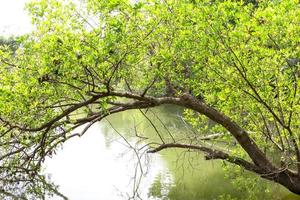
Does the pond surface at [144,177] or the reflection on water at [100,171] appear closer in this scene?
the pond surface at [144,177]

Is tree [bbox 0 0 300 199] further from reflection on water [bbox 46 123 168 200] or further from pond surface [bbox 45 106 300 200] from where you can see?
reflection on water [bbox 46 123 168 200]

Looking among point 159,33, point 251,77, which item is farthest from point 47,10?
point 251,77

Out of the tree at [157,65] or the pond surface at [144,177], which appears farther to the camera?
the pond surface at [144,177]

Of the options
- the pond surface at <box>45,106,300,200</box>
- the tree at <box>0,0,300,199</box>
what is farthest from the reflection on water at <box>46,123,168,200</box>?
A: the tree at <box>0,0,300,199</box>

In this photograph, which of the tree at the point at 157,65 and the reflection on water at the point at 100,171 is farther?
the reflection on water at the point at 100,171

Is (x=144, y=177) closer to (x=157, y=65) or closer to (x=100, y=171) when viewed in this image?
(x=100, y=171)

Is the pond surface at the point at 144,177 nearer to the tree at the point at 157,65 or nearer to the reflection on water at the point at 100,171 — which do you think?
the reflection on water at the point at 100,171

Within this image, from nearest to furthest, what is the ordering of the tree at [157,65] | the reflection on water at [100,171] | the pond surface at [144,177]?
1. the tree at [157,65]
2. the pond surface at [144,177]
3. the reflection on water at [100,171]

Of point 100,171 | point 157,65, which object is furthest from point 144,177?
Result: point 157,65

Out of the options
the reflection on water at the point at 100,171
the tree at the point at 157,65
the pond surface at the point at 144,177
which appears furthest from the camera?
the reflection on water at the point at 100,171

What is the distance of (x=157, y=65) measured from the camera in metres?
7.41

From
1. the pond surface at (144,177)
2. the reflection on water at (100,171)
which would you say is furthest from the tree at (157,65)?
the reflection on water at (100,171)

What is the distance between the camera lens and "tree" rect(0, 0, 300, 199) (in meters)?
6.07

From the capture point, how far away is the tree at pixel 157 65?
607cm
